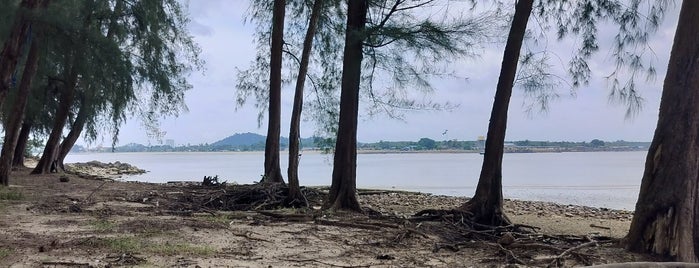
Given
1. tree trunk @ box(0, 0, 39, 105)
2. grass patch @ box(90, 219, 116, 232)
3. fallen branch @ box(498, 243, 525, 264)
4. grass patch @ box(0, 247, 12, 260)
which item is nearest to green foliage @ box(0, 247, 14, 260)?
grass patch @ box(0, 247, 12, 260)

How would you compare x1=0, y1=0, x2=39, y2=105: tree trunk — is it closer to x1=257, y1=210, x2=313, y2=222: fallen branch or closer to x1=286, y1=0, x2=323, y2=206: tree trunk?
x1=286, y1=0, x2=323, y2=206: tree trunk

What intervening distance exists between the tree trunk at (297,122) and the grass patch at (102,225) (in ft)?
13.0

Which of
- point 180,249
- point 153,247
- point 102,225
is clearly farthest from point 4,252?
point 102,225

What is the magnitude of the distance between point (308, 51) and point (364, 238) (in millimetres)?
5676

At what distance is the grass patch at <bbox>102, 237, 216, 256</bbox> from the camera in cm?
544

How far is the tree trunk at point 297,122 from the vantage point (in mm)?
10922

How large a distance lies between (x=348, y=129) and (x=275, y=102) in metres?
4.82

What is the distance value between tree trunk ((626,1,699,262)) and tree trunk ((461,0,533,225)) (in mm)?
2574

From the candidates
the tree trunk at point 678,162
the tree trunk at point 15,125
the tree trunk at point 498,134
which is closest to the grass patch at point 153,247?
the tree trunk at point 498,134

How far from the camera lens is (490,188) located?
8.69 metres

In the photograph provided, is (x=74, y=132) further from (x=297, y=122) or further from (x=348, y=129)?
(x=348, y=129)

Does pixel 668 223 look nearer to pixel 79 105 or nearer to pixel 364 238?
pixel 364 238

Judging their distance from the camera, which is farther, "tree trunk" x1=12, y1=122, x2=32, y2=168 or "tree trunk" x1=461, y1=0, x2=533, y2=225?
"tree trunk" x1=12, y1=122, x2=32, y2=168

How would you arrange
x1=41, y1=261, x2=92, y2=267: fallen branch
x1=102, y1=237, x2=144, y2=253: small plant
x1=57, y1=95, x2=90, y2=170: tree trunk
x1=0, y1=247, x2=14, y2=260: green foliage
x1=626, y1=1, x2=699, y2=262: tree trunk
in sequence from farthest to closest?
x1=57, y1=95, x2=90, y2=170: tree trunk < x1=626, y1=1, x2=699, y2=262: tree trunk < x1=102, y1=237, x2=144, y2=253: small plant < x1=0, y1=247, x2=14, y2=260: green foliage < x1=41, y1=261, x2=92, y2=267: fallen branch
